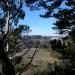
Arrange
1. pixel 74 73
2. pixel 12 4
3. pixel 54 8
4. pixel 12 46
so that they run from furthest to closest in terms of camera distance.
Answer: pixel 12 46
pixel 54 8
pixel 74 73
pixel 12 4

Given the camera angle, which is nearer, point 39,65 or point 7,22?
point 7,22

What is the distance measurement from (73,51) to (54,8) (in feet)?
13.3

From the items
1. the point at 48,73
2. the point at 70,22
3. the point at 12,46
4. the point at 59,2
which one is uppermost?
the point at 59,2

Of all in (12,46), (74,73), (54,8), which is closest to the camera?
(74,73)

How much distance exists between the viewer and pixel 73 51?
74.4ft

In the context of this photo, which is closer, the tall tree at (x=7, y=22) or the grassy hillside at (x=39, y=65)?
the tall tree at (x=7, y=22)

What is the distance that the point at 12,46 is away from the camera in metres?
26.8

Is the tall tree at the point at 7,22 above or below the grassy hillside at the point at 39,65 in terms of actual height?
above

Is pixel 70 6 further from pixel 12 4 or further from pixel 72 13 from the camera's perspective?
pixel 12 4

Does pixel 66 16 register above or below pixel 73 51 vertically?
above

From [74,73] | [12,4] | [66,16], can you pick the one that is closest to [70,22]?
[66,16]

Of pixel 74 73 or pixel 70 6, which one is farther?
pixel 70 6

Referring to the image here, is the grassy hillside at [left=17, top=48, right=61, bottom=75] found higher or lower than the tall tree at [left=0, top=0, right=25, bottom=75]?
lower

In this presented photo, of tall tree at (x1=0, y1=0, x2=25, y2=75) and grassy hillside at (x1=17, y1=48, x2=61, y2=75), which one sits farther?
grassy hillside at (x1=17, y1=48, x2=61, y2=75)
